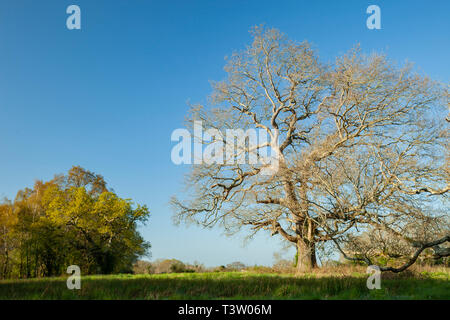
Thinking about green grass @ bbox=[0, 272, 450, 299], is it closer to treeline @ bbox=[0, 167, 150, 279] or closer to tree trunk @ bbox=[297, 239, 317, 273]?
tree trunk @ bbox=[297, 239, 317, 273]

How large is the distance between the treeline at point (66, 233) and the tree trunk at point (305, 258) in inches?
552

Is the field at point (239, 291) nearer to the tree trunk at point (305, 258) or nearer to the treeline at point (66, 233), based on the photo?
the tree trunk at point (305, 258)

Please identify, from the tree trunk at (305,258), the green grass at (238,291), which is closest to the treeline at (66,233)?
the tree trunk at (305,258)

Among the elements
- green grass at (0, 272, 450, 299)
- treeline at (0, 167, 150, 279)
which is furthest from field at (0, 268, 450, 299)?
treeline at (0, 167, 150, 279)

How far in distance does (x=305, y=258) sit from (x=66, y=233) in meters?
18.4

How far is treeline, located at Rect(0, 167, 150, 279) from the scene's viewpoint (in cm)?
2659

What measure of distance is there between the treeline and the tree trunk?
1401 centimetres

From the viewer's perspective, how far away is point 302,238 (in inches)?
703

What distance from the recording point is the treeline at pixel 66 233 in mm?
26594

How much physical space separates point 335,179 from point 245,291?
7481mm
